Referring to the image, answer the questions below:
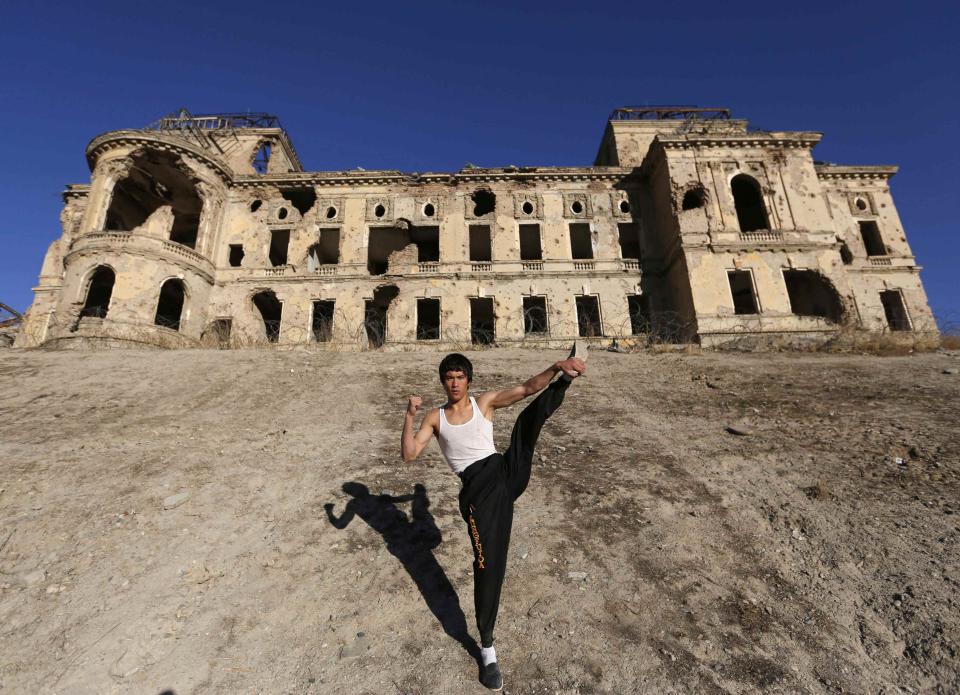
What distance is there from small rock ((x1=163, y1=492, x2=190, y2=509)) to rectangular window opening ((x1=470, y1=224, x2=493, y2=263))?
1691cm

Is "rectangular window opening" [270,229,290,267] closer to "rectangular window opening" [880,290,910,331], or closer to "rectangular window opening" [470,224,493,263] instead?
"rectangular window opening" [470,224,493,263]

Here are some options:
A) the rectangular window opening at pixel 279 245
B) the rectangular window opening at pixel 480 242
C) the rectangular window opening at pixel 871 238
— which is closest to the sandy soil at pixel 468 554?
the rectangular window opening at pixel 480 242

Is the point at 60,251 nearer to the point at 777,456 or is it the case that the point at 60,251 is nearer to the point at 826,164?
the point at 777,456

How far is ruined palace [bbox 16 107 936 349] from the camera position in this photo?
1616 centimetres

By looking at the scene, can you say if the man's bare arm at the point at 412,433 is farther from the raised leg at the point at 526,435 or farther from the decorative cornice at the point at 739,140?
the decorative cornice at the point at 739,140

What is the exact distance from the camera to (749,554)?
11.4ft

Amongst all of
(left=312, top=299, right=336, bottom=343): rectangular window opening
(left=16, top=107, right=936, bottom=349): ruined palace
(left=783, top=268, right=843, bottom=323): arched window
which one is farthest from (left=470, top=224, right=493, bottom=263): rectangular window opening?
(left=783, top=268, right=843, bottom=323): arched window

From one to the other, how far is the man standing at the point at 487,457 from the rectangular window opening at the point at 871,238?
989 inches

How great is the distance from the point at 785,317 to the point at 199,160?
23.8 meters

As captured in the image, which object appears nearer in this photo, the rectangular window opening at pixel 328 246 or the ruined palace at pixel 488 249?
the ruined palace at pixel 488 249

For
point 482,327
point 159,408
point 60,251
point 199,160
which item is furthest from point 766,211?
point 60,251

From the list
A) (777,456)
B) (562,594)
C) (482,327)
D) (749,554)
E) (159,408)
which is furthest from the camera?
(482,327)

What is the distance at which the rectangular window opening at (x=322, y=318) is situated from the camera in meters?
18.3

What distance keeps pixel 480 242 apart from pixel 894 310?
1880cm
